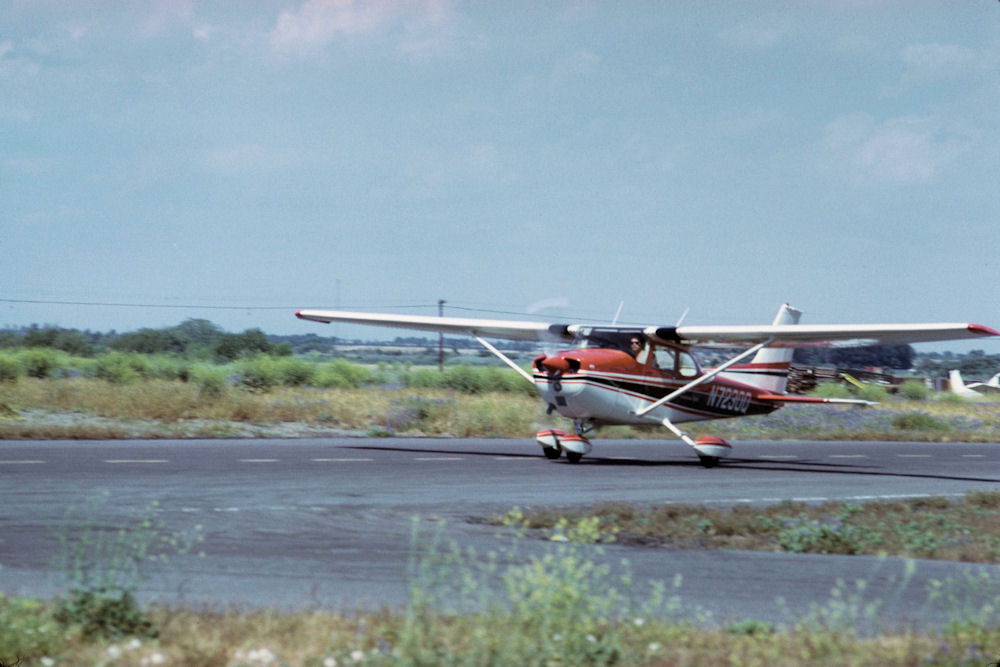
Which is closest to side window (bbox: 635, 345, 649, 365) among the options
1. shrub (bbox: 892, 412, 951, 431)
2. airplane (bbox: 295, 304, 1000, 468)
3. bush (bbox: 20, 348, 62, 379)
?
airplane (bbox: 295, 304, 1000, 468)

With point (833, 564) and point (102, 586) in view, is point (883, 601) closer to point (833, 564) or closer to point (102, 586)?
point (833, 564)

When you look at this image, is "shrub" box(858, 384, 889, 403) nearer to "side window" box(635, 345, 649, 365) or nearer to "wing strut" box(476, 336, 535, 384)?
"wing strut" box(476, 336, 535, 384)

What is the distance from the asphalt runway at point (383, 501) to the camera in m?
7.74

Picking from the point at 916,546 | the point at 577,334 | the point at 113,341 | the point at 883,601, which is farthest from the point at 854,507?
the point at 113,341

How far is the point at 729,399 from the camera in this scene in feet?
82.0

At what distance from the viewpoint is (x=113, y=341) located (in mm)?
68188

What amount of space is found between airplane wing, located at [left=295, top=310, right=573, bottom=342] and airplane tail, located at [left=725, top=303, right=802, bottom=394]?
196 inches

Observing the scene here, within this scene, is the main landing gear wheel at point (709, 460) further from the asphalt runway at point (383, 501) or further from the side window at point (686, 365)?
the side window at point (686, 365)

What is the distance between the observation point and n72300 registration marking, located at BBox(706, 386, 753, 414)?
24.4 m

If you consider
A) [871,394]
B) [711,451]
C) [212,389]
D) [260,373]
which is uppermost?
[260,373]

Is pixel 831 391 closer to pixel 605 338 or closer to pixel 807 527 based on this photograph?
pixel 605 338

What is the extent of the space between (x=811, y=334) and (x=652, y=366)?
3.17 meters

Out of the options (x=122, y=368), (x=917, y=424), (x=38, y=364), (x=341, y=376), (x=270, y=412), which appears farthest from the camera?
(x=341, y=376)

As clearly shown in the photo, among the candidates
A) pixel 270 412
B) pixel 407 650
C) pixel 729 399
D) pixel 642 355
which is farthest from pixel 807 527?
pixel 270 412
